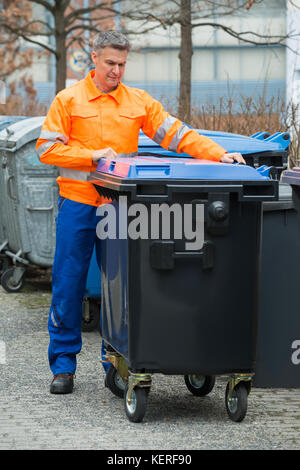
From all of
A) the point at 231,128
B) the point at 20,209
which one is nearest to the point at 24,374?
the point at 20,209

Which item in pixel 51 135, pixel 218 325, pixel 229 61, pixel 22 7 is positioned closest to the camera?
pixel 218 325

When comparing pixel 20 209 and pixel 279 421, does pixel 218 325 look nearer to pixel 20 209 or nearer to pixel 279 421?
pixel 279 421

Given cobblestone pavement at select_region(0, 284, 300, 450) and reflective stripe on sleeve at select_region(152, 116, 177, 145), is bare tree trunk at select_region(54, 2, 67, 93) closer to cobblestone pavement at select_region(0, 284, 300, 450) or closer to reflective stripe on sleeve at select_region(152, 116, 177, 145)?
cobblestone pavement at select_region(0, 284, 300, 450)

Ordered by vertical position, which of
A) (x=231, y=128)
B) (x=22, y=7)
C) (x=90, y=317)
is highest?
(x=22, y=7)

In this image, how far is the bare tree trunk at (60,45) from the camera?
16.1m

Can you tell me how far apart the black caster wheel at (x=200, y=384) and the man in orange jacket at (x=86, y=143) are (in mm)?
642

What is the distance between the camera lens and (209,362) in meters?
4.57

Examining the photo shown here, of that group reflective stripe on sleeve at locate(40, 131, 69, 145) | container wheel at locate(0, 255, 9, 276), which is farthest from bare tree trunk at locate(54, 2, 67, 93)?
reflective stripe on sleeve at locate(40, 131, 69, 145)

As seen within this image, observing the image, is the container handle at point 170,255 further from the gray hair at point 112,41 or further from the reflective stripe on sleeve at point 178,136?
the gray hair at point 112,41

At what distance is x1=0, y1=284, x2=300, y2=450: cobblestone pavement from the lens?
4.36m

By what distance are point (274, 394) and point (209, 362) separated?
Result: 89 centimetres

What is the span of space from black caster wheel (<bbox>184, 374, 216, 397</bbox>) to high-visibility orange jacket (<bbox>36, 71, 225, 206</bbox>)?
107cm

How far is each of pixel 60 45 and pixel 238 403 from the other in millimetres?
12452

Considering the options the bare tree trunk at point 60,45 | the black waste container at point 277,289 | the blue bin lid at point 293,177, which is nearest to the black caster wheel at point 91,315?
the black waste container at point 277,289
